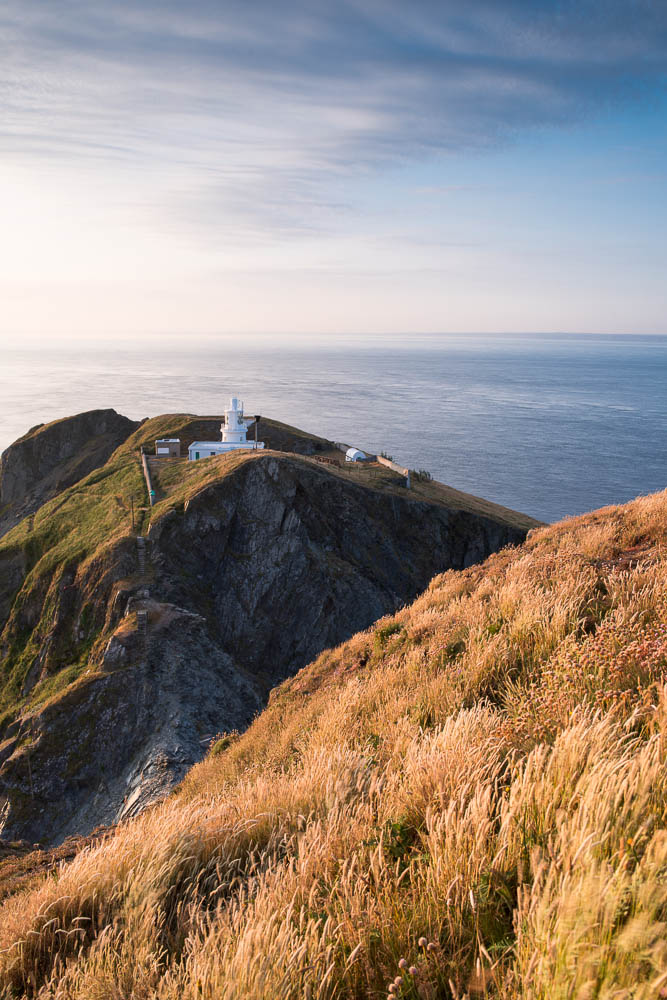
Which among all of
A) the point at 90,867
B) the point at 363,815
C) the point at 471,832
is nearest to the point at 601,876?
the point at 471,832

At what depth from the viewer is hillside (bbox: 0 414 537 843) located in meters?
26.9

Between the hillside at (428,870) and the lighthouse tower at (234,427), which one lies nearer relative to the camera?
the hillside at (428,870)

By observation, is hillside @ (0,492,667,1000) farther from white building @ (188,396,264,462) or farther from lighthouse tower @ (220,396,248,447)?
lighthouse tower @ (220,396,248,447)

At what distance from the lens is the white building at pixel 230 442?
59.1m

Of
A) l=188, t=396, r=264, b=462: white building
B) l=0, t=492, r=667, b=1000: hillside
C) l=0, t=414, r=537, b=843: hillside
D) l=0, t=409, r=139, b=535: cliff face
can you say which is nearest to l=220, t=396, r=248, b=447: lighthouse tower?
l=188, t=396, r=264, b=462: white building

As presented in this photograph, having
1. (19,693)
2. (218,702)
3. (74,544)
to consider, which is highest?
(74,544)

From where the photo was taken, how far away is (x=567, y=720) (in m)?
4.11

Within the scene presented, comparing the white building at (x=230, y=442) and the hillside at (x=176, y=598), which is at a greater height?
the white building at (x=230, y=442)

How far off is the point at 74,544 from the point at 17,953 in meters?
46.7

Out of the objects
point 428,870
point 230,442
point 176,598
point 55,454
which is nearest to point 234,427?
point 230,442

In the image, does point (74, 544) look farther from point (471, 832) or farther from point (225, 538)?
point (471, 832)

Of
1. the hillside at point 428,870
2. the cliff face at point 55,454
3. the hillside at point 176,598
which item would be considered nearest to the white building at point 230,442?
the hillside at point 176,598

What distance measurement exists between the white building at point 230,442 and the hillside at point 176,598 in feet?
8.46

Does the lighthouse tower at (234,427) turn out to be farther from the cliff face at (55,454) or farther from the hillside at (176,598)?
the cliff face at (55,454)
